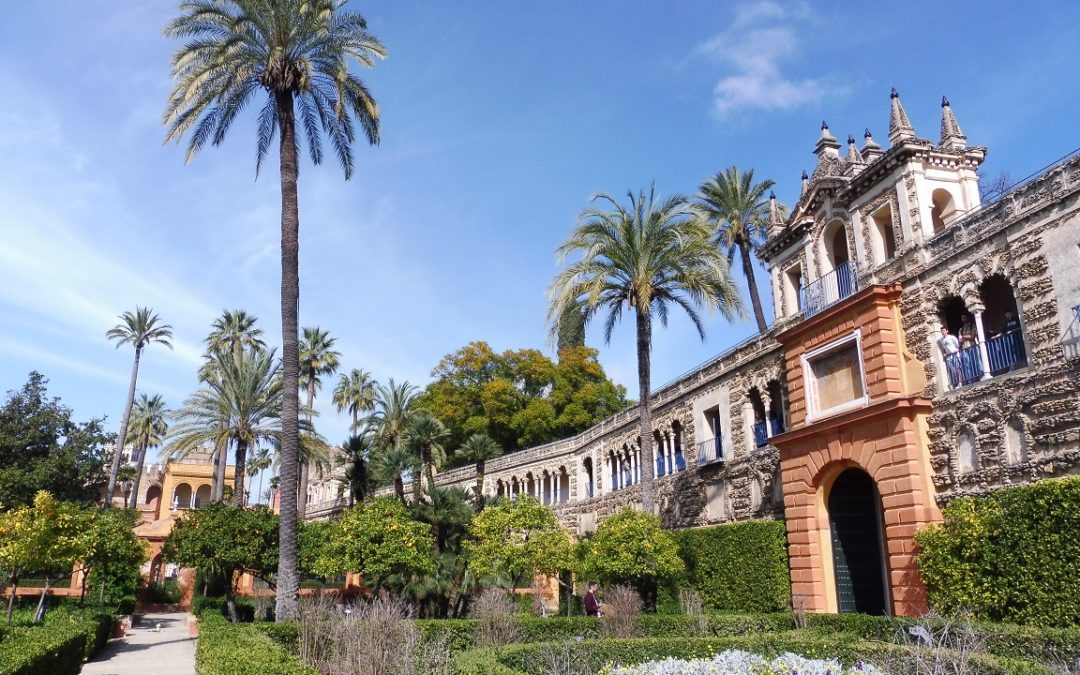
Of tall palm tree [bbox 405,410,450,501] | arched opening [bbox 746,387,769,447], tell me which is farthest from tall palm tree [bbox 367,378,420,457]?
arched opening [bbox 746,387,769,447]

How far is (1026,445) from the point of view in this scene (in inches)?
534

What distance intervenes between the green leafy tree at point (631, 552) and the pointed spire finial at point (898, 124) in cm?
1134

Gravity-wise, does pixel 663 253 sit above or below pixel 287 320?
above

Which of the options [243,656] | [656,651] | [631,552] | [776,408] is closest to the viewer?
[243,656]

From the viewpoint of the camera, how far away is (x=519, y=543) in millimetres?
22281

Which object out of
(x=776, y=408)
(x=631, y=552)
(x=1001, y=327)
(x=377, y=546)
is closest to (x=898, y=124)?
(x=1001, y=327)

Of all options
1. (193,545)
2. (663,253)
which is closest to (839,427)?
(663,253)

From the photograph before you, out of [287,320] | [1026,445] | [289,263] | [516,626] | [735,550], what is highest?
[289,263]

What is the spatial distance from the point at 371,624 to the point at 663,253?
14.5 m

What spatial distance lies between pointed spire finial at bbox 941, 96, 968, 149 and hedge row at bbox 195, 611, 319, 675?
654 inches

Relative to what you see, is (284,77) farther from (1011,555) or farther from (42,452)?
(42,452)

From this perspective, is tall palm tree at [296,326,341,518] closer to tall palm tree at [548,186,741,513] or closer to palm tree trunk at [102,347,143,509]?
palm tree trunk at [102,347,143,509]

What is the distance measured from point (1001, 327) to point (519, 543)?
13.5 metres

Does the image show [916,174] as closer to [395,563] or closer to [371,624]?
[371,624]
